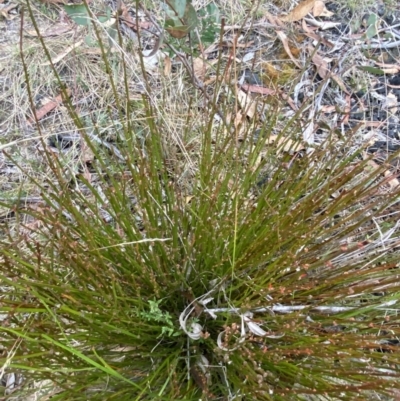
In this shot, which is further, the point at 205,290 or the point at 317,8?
the point at 317,8

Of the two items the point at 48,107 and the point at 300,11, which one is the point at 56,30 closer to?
the point at 48,107

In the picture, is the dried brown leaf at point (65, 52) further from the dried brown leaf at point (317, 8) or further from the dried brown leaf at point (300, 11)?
the dried brown leaf at point (317, 8)

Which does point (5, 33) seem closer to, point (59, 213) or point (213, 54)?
point (213, 54)

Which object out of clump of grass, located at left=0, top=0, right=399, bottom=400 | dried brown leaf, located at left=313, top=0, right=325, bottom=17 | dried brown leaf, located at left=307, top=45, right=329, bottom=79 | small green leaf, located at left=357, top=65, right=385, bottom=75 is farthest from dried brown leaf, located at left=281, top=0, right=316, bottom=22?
clump of grass, located at left=0, top=0, right=399, bottom=400

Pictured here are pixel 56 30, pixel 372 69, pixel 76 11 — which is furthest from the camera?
pixel 56 30

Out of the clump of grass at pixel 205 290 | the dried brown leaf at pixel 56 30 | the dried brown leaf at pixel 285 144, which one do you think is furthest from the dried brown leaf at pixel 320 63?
the dried brown leaf at pixel 56 30

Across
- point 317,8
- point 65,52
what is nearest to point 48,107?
point 65,52

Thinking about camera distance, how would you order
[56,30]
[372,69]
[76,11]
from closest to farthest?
[76,11] < [372,69] < [56,30]

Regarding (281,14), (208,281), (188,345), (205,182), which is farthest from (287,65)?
(188,345)
